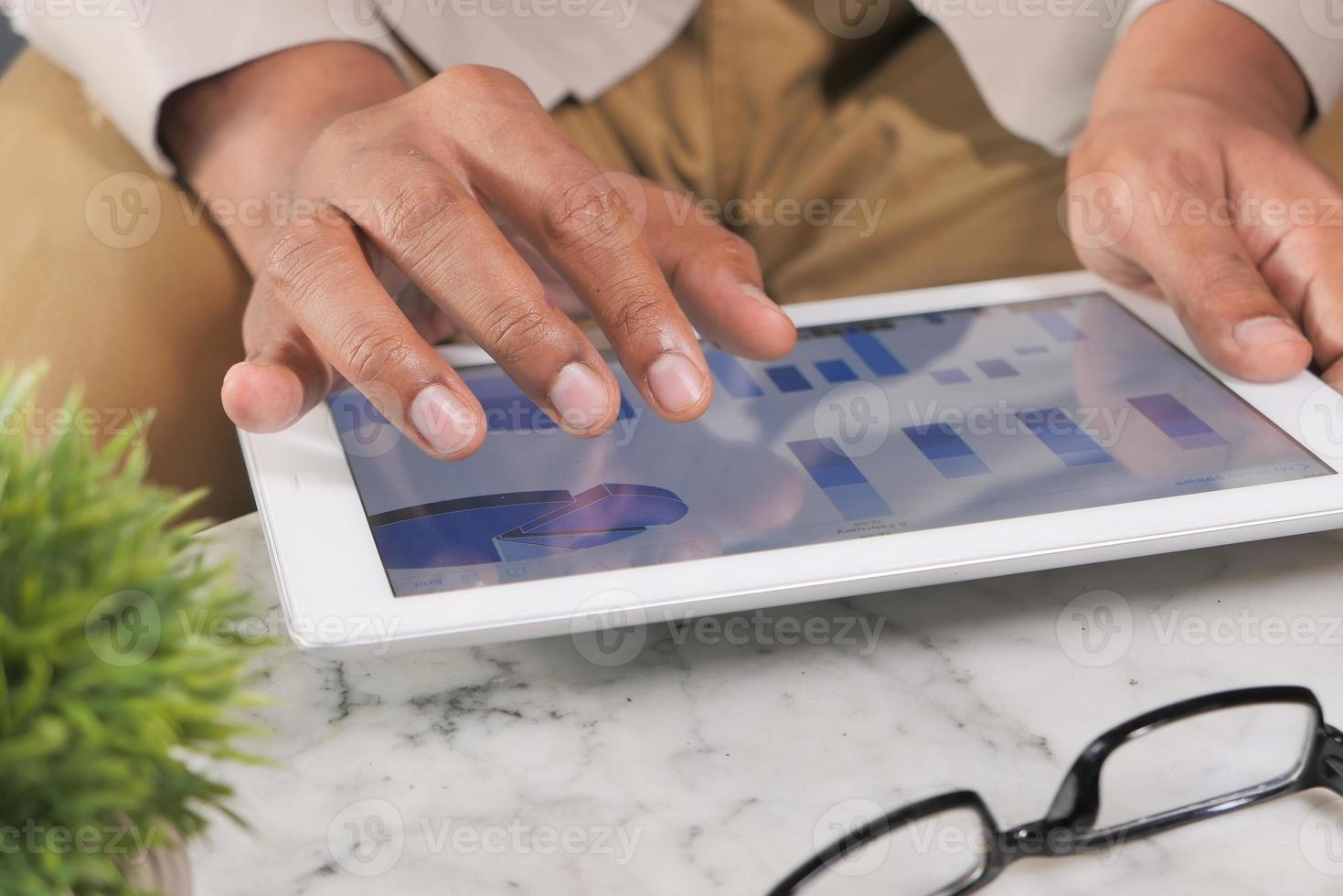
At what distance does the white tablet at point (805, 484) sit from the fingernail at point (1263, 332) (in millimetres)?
23

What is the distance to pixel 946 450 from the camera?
534 millimetres

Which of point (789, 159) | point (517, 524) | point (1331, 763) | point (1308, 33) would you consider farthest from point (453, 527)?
point (1308, 33)

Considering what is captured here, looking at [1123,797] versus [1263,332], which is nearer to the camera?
[1123,797]

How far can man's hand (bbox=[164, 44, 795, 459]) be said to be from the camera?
0.49m

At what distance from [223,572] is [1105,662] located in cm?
36

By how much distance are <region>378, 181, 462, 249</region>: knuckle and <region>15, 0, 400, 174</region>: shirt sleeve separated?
243 mm

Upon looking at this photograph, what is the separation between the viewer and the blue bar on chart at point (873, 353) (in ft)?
1.98
